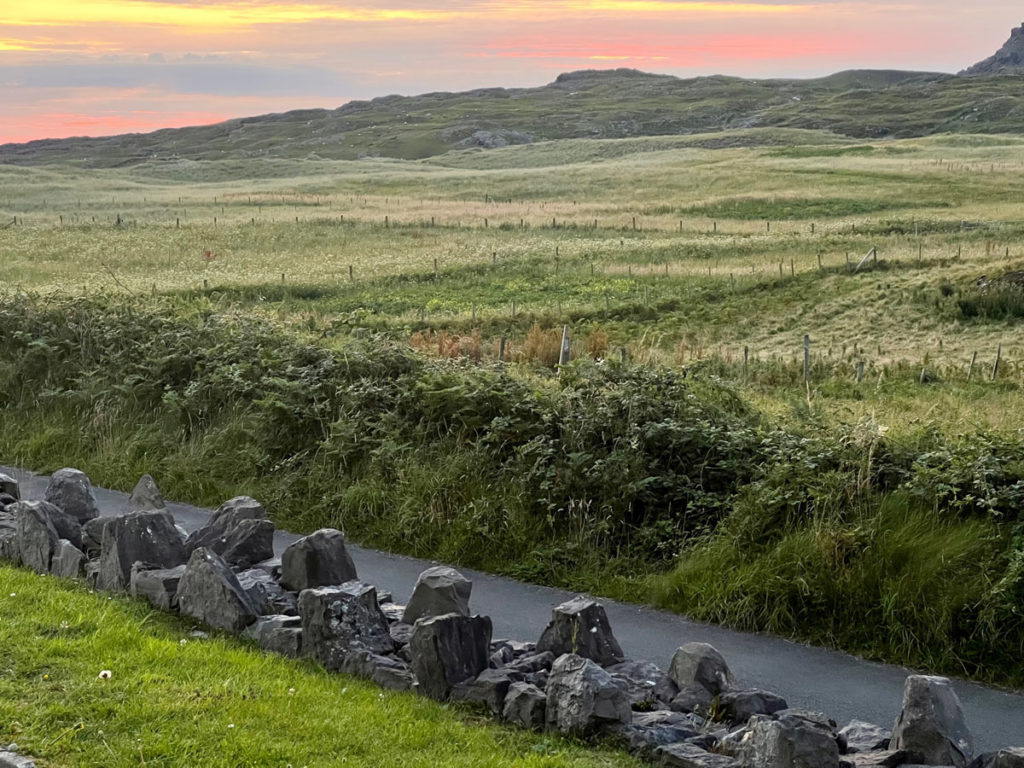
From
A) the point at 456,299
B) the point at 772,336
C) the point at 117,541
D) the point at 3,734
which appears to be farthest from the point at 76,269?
the point at 3,734

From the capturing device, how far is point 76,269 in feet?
151

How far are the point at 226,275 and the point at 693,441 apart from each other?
3519 cm

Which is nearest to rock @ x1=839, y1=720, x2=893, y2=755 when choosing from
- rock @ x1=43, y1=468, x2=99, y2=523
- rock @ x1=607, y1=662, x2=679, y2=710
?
rock @ x1=607, y1=662, x2=679, y2=710

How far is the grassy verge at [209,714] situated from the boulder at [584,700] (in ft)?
0.47

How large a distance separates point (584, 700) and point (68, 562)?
494 cm

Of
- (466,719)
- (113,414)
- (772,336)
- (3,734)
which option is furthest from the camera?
(772,336)

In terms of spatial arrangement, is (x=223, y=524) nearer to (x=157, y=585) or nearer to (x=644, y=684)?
(x=157, y=585)

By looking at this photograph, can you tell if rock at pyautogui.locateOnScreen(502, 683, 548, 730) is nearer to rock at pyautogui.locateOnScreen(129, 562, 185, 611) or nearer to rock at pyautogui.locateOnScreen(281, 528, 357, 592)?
rock at pyautogui.locateOnScreen(281, 528, 357, 592)

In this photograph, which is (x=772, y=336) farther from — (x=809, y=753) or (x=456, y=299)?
(x=809, y=753)

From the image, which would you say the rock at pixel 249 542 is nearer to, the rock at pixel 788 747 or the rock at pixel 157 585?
the rock at pixel 157 585

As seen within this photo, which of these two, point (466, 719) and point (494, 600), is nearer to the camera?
point (466, 719)

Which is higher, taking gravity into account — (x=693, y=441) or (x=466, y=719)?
(x=693, y=441)

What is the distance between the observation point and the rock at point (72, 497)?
10453 mm

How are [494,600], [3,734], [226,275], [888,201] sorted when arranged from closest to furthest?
[3,734], [494,600], [226,275], [888,201]
